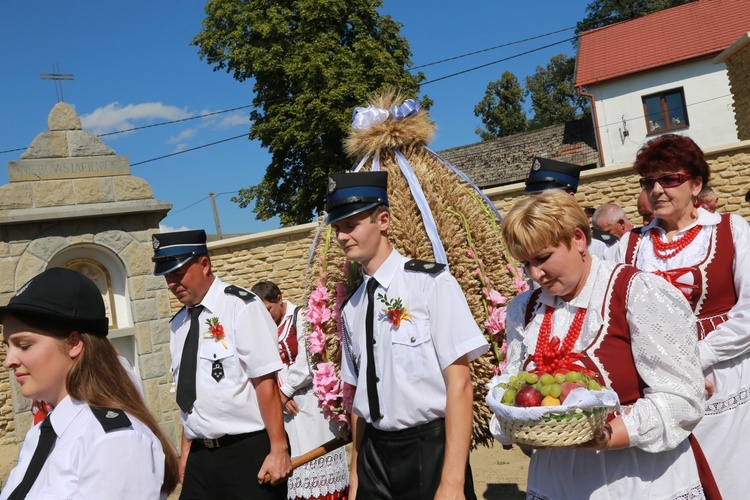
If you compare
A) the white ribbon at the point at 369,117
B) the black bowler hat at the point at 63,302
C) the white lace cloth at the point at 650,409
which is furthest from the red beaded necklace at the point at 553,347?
the white ribbon at the point at 369,117

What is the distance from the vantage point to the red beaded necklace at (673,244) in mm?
3516

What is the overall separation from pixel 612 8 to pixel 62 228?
4275 centimetres

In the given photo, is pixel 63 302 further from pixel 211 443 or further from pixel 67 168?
Answer: pixel 67 168

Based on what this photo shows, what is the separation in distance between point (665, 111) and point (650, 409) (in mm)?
26869

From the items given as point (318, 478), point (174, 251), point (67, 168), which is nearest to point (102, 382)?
point (174, 251)

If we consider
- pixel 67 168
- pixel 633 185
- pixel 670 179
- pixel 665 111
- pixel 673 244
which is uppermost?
pixel 665 111

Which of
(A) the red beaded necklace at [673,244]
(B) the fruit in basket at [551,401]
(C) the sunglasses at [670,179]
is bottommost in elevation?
(B) the fruit in basket at [551,401]

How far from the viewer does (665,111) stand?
2686cm

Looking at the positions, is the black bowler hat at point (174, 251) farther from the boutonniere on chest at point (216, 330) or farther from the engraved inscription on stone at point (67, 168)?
the engraved inscription on stone at point (67, 168)

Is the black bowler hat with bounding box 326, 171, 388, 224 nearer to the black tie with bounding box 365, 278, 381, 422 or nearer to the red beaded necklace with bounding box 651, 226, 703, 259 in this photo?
the black tie with bounding box 365, 278, 381, 422

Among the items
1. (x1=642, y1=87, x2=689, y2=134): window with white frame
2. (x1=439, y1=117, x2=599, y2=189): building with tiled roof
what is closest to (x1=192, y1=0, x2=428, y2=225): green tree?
(x1=439, y1=117, x2=599, y2=189): building with tiled roof

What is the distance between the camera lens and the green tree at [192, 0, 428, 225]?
73.9 ft

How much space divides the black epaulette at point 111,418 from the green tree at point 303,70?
1993 cm

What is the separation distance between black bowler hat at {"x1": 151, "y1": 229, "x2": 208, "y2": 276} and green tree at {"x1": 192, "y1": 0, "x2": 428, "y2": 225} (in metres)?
17.7
